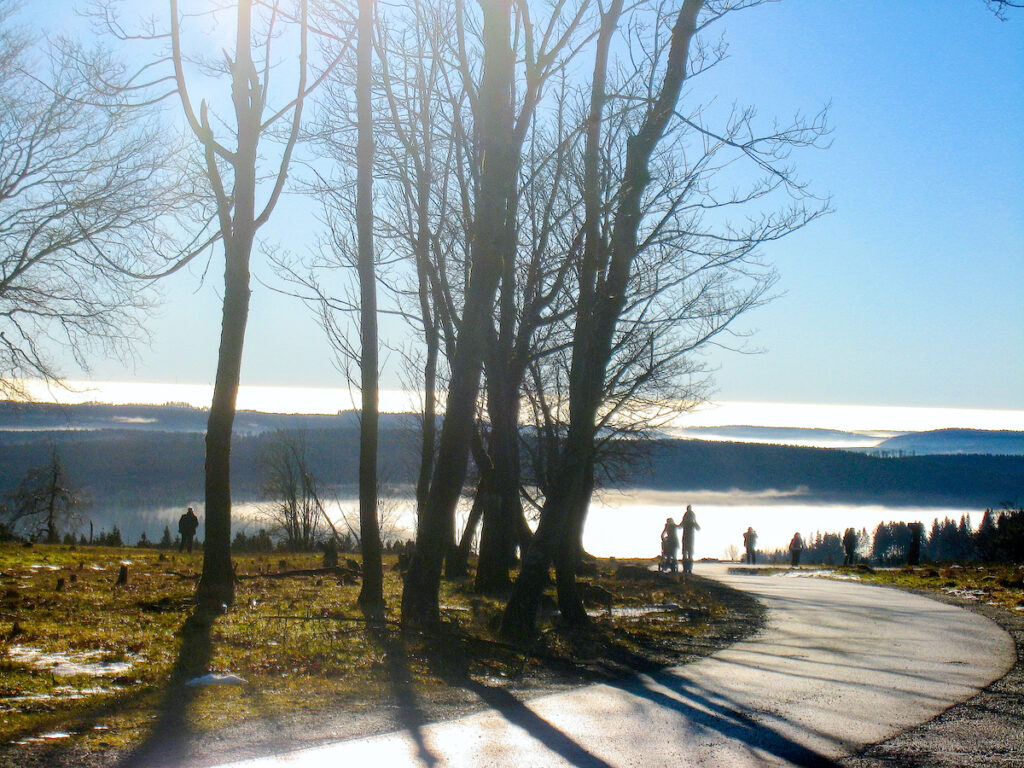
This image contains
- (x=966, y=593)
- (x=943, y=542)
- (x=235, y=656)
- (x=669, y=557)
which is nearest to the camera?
(x=235, y=656)

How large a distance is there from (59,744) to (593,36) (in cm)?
1111

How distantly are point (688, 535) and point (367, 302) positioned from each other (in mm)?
18764

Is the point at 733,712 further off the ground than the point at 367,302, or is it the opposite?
the point at 367,302

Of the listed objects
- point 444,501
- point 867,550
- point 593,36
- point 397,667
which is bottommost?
point 867,550

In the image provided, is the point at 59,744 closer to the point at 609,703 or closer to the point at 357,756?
the point at 357,756

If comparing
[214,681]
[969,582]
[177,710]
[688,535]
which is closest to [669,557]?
[688,535]

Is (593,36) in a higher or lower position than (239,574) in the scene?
higher

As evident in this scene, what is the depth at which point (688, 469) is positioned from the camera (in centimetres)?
7156

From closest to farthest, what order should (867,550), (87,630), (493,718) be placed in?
(493,718) < (87,630) < (867,550)

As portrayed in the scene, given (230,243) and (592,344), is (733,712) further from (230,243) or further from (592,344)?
(230,243)

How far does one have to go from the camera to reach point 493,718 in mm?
6621

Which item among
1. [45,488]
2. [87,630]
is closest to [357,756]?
[87,630]

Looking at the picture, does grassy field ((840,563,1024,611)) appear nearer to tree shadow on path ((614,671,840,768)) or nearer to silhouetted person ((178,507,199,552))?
tree shadow on path ((614,671,840,768))

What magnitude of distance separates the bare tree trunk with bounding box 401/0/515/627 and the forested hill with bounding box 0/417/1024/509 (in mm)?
48180
